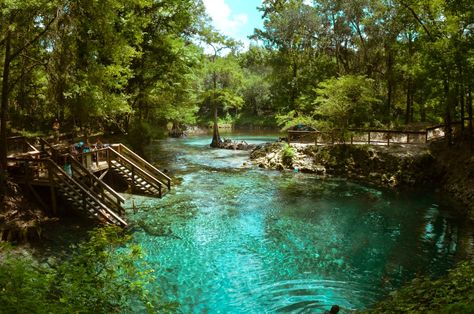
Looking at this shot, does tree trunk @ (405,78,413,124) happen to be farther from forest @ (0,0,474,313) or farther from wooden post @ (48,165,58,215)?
wooden post @ (48,165,58,215)

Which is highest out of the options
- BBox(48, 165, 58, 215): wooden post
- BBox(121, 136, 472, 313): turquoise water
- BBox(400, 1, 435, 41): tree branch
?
BBox(400, 1, 435, 41): tree branch

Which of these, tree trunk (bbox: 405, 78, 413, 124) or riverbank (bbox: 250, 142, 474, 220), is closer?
riverbank (bbox: 250, 142, 474, 220)

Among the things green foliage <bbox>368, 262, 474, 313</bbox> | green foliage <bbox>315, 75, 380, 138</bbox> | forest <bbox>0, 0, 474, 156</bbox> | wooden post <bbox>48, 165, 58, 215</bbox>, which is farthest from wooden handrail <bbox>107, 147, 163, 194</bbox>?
green foliage <bbox>315, 75, 380, 138</bbox>

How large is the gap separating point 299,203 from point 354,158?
875 centimetres

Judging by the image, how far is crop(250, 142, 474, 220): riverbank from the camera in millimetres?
20453

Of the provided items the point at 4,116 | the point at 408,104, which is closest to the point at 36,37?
the point at 4,116

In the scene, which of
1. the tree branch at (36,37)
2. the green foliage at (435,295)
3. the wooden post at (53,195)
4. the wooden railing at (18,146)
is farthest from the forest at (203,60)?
the green foliage at (435,295)

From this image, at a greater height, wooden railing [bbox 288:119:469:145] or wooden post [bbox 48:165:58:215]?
wooden railing [bbox 288:119:469:145]

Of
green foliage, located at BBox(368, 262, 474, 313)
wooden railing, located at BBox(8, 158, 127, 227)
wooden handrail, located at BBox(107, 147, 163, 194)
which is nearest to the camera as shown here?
green foliage, located at BBox(368, 262, 474, 313)

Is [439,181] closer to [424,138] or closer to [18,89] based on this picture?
[424,138]

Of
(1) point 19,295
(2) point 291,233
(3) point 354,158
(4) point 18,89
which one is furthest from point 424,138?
(1) point 19,295

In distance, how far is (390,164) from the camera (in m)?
23.5

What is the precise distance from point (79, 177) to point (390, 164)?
1810 centimetres

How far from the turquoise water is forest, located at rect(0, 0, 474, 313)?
3.10 metres
